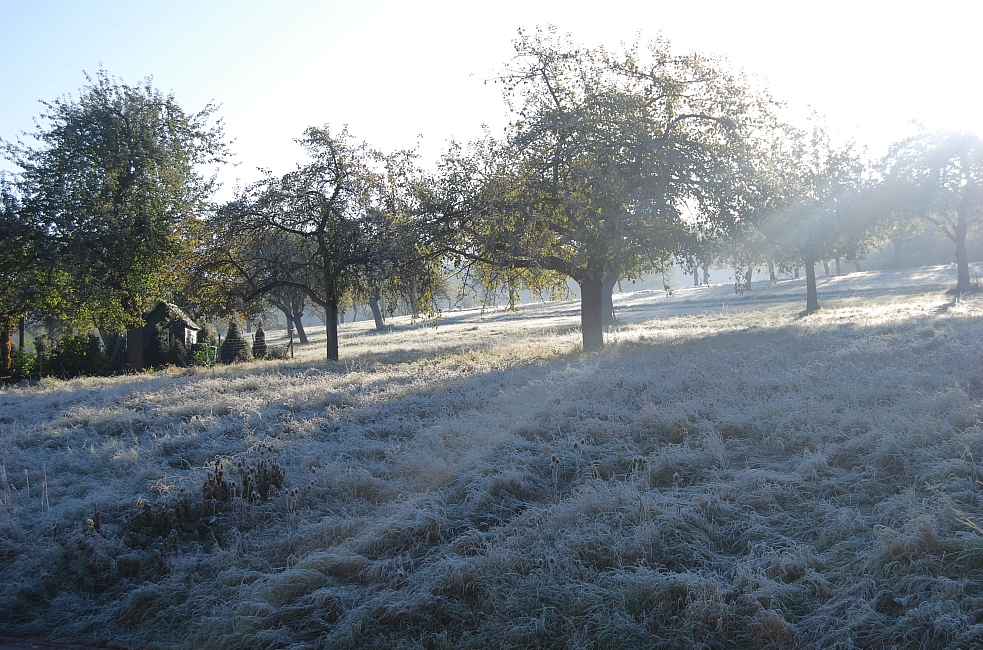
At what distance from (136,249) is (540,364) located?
50.6ft

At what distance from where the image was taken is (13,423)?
11398 mm

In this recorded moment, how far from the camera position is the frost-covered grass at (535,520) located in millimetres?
4359

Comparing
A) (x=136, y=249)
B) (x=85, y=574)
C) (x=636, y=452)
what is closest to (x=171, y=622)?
(x=85, y=574)

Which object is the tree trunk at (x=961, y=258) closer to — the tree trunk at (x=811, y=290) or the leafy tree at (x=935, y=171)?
the leafy tree at (x=935, y=171)

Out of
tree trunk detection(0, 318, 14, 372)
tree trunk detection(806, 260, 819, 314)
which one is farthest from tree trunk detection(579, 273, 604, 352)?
tree trunk detection(0, 318, 14, 372)

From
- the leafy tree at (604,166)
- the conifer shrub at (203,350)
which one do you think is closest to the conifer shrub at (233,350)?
the conifer shrub at (203,350)

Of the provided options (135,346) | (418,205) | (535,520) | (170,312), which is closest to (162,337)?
(170,312)

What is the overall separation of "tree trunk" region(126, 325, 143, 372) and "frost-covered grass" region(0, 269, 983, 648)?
16.0 metres

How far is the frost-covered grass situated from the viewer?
4.36 metres

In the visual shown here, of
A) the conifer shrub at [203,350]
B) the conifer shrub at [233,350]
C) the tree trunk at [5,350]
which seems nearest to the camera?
the tree trunk at [5,350]

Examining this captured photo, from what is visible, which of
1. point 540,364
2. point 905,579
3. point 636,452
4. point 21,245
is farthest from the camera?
point 21,245

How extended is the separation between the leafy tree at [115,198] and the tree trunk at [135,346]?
43 millimetres

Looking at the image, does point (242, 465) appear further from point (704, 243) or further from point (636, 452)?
point (704, 243)

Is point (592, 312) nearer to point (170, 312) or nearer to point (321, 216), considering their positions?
point (321, 216)
